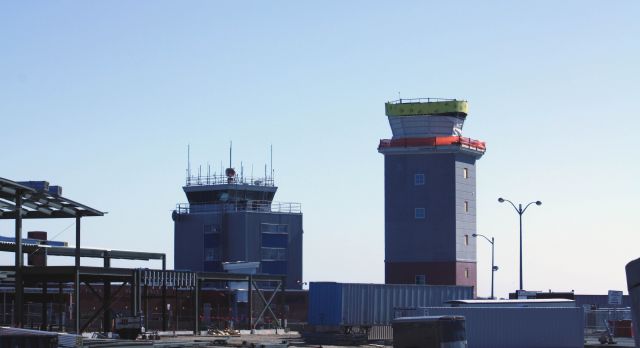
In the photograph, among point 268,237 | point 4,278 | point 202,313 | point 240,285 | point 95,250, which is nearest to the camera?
point 4,278

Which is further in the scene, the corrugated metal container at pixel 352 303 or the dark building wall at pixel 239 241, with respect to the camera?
the dark building wall at pixel 239 241

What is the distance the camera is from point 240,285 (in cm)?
10794

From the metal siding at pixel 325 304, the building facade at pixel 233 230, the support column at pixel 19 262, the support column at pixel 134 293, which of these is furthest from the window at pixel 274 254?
the support column at pixel 19 262

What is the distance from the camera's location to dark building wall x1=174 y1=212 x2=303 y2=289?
417 feet

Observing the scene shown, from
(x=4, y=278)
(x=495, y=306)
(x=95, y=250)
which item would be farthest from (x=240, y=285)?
(x=495, y=306)

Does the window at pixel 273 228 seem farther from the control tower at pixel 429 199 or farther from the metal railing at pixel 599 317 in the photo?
the metal railing at pixel 599 317

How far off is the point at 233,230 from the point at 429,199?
30.1 m

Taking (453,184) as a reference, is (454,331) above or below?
below

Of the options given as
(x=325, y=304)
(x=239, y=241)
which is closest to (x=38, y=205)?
(x=325, y=304)

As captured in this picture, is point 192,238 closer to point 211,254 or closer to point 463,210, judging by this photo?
point 211,254

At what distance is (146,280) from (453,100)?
5439 centimetres

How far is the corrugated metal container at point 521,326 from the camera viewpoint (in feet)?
185

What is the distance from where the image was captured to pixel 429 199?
10612 centimetres

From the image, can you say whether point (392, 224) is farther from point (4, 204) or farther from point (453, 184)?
point (4, 204)
